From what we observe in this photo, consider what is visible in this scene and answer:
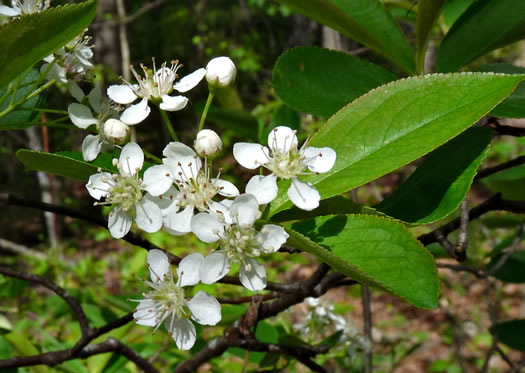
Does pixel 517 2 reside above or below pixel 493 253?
above

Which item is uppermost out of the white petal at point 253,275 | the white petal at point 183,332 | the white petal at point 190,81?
the white petal at point 190,81

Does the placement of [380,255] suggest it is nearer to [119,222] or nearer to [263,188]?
[263,188]

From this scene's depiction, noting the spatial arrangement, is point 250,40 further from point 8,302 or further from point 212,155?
point 212,155

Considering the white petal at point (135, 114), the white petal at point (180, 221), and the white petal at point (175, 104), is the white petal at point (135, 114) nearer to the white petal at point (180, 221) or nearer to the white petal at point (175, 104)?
the white petal at point (175, 104)

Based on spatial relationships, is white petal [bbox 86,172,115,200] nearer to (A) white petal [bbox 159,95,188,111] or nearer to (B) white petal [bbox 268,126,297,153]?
(A) white petal [bbox 159,95,188,111]

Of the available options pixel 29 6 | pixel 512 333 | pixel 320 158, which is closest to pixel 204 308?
pixel 320 158

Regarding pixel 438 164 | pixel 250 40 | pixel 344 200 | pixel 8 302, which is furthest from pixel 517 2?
pixel 250 40

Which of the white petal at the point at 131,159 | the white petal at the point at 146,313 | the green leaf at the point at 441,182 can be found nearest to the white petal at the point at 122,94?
the white petal at the point at 131,159
